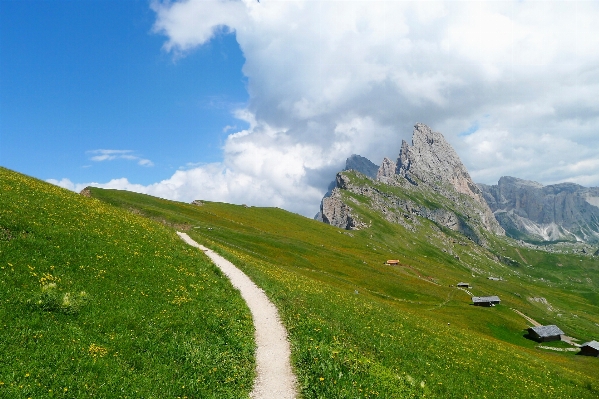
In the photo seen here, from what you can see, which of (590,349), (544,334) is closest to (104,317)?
(544,334)

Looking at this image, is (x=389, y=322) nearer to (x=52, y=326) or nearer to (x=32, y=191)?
(x=52, y=326)

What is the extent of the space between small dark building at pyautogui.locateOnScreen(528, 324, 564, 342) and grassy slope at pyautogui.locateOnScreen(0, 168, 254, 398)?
88966 millimetres

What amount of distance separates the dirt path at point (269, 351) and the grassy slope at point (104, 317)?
2.48ft

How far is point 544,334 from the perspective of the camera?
3509 inches

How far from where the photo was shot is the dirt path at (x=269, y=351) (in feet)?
60.3

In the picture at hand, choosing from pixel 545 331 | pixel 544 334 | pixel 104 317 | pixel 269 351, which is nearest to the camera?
pixel 104 317

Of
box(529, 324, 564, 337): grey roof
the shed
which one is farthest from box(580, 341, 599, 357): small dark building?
the shed

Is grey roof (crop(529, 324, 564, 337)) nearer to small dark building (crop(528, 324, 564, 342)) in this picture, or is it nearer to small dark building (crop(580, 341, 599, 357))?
small dark building (crop(528, 324, 564, 342))

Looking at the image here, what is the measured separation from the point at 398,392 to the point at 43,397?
53.0ft

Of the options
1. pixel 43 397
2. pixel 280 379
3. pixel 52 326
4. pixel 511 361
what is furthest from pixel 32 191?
pixel 511 361

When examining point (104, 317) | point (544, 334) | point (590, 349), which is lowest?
point (590, 349)

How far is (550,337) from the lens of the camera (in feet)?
296

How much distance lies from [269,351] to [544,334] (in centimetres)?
9492

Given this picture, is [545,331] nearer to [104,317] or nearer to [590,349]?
[590,349]
